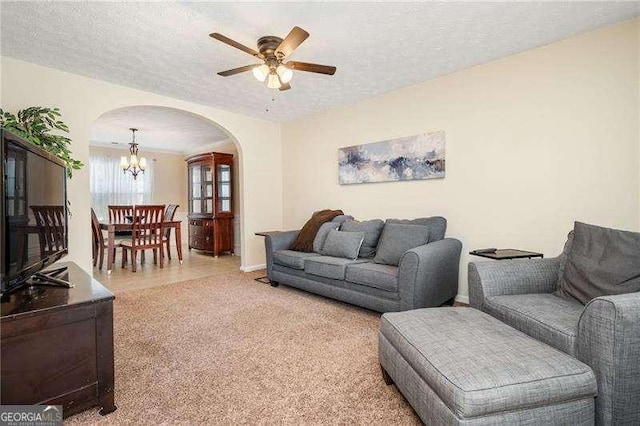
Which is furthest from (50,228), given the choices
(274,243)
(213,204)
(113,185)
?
(113,185)

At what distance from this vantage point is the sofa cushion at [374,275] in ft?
8.33

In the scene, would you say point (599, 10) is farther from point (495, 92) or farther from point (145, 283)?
point (145, 283)

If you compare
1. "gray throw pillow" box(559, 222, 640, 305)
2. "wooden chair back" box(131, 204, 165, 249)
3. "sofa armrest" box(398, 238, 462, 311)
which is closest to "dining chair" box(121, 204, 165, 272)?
"wooden chair back" box(131, 204, 165, 249)

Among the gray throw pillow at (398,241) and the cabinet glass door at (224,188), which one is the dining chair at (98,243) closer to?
the cabinet glass door at (224,188)

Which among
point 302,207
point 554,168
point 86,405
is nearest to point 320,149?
point 302,207

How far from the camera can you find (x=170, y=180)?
7.51 metres

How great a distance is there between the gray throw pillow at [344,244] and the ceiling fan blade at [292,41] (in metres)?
1.82

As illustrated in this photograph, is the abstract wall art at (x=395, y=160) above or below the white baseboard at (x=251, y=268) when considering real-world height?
above

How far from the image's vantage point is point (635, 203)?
2219 mm

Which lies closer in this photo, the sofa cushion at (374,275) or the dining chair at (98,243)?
the sofa cushion at (374,275)

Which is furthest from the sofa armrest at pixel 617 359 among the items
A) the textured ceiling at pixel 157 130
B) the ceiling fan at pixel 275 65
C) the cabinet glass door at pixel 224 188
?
the cabinet glass door at pixel 224 188

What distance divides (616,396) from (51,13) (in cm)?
372

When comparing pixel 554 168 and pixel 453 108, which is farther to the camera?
pixel 453 108

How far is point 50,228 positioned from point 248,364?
140 cm
